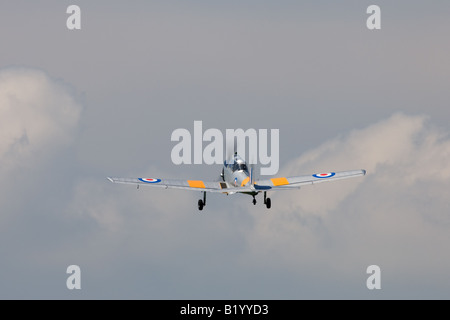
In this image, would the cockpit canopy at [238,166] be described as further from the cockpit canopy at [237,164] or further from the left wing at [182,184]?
the left wing at [182,184]

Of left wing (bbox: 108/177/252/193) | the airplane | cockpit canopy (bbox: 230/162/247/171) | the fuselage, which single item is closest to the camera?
the airplane

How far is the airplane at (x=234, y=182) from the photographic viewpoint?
3011 inches

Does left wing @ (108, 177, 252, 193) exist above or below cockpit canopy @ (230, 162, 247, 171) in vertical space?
below

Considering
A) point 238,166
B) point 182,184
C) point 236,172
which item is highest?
point 238,166

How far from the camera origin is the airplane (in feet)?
251

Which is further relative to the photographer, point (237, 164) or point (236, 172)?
point (237, 164)

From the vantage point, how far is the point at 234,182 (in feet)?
268

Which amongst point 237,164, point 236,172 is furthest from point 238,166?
point 236,172

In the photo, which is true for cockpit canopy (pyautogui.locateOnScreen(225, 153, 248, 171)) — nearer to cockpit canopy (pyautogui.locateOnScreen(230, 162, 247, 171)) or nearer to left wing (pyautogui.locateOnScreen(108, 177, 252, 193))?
cockpit canopy (pyautogui.locateOnScreen(230, 162, 247, 171))

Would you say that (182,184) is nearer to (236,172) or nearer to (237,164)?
(236,172)
